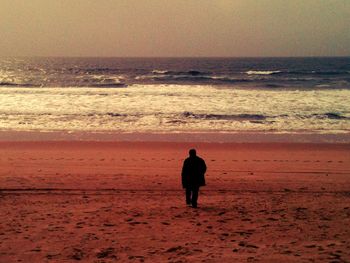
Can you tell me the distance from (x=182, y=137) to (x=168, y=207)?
31.5 ft

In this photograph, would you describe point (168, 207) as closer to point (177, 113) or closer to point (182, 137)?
point (182, 137)

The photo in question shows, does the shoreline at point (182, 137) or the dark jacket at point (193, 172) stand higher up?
the dark jacket at point (193, 172)

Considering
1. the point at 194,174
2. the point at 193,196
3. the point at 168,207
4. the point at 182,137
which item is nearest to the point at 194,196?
the point at 193,196

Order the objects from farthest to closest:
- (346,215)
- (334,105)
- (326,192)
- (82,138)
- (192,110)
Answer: (334,105)
(192,110)
(82,138)
(326,192)
(346,215)

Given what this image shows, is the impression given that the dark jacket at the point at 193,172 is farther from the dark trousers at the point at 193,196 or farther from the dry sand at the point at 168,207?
the dry sand at the point at 168,207

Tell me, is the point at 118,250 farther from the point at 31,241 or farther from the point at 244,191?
the point at 244,191

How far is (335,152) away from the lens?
588 inches

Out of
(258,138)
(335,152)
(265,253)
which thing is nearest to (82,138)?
(258,138)

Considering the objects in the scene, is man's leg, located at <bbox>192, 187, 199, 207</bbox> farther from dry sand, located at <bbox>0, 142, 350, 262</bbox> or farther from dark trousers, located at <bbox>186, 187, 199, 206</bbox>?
dry sand, located at <bbox>0, 142, 350, 262</bbox>

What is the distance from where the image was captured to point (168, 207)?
835cm

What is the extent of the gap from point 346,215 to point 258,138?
1016cm

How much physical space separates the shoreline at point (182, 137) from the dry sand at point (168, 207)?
2.40 metres

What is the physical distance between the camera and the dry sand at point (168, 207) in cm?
602

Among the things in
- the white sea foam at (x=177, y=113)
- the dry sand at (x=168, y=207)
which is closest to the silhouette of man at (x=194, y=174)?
the dry sand at (x=168, y=207)
